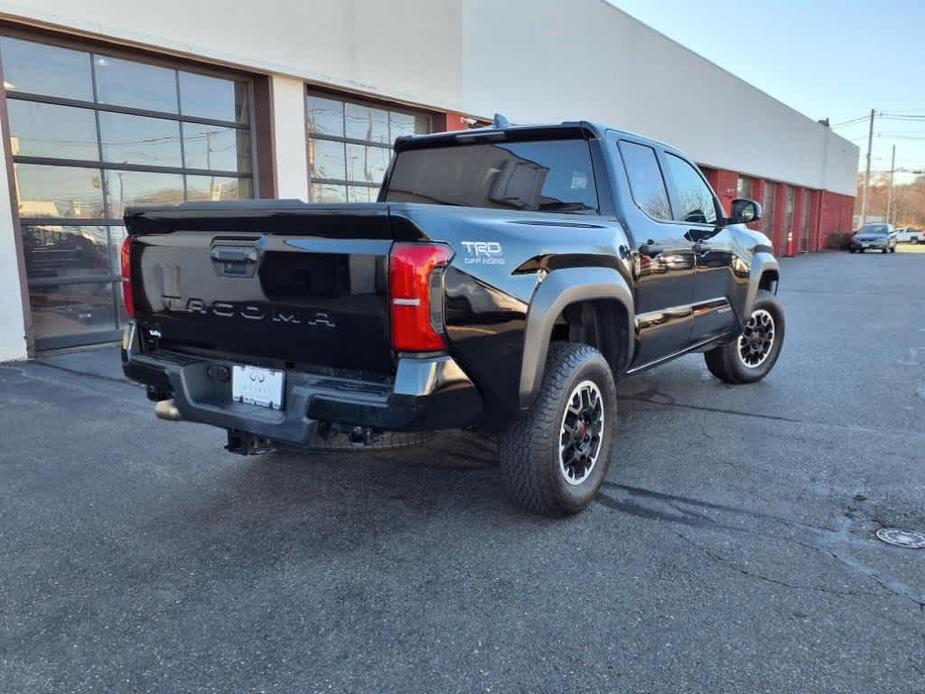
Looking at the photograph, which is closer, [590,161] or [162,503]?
[162,503]

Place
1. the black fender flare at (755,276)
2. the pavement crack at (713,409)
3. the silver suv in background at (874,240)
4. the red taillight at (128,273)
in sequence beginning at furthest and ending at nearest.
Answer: the silver suv in background at (874,240) < the black fender flare at (755,276) < the pavement crack at (713,409) < the red taillight at (128,273)

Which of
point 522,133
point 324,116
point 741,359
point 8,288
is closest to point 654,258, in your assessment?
point 522,133

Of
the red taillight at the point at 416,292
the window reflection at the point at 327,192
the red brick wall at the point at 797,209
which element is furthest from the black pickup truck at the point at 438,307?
the red brick wall at the point at 797,209

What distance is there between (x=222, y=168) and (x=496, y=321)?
24.8ft

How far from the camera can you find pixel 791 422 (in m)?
5.25

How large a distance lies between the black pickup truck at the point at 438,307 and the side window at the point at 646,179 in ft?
0.07

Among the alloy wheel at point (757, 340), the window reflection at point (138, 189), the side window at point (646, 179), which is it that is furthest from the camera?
the window reflection at point (138, 189)

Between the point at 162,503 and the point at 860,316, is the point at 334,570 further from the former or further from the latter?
the point at 860,316

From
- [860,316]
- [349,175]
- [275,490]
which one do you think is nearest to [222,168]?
[349,175]

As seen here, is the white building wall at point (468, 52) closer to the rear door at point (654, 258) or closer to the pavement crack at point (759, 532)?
the rear door at point (654, 258)

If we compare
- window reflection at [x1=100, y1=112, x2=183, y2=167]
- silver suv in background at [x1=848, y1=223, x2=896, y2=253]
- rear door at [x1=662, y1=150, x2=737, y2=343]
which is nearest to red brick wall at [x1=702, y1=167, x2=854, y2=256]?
silver suv in background at [x1=848, y1=223, x2=896, y2=253]

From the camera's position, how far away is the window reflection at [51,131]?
7484 millimetres

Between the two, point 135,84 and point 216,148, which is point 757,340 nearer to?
point 216,148

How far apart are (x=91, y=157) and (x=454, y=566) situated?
731 cm
